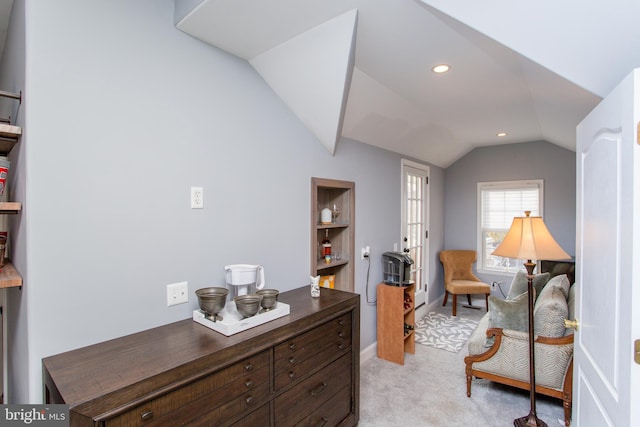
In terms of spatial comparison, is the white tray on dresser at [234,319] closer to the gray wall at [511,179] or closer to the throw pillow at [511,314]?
the throw pillow at [511,314]

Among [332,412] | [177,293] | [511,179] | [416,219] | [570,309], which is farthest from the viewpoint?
[511,179]

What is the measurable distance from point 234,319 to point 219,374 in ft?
0.93

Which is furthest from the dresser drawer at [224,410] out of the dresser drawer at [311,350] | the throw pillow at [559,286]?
the throw pillow at [559,286]

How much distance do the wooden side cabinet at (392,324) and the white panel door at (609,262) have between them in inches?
66.8

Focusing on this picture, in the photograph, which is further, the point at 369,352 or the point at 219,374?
the point at 369,352

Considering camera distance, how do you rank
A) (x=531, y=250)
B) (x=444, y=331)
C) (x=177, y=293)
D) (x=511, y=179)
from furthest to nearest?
(x=511, y=179)
(x=444, y=331)
(x=531, y=250)
(x=177, y=293)

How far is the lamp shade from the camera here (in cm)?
218

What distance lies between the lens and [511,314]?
8.43ft

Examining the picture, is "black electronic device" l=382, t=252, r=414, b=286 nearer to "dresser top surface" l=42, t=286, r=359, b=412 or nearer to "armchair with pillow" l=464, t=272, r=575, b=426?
"armchair with pillow" l=464, t=272, r=575, b=426

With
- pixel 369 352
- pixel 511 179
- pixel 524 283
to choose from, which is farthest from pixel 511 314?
pixel 511 179

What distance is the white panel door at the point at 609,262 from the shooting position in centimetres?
98

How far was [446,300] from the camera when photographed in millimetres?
5156

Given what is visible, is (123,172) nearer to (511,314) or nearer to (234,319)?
(234,319)

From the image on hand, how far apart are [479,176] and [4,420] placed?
5.69m
